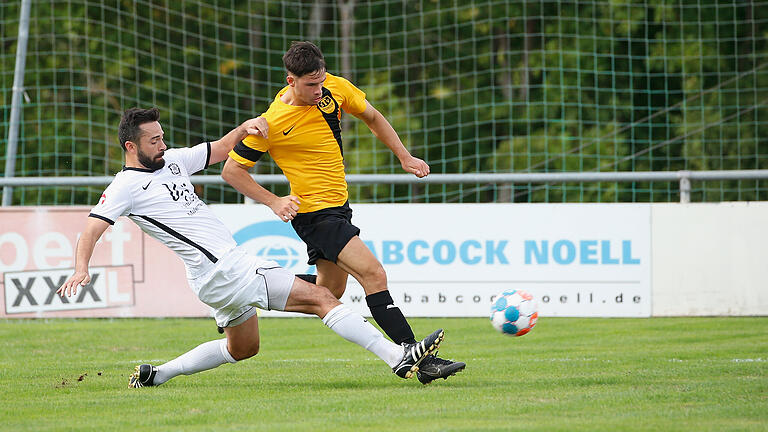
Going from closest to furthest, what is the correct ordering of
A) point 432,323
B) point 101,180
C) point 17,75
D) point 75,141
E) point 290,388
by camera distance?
point 290,388, point 432,323, point 101,180, point 17,75, point 75,141

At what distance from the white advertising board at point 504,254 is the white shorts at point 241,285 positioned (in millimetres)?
5120

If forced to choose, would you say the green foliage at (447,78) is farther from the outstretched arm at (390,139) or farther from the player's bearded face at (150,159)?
the player's bearded face at (150,159)

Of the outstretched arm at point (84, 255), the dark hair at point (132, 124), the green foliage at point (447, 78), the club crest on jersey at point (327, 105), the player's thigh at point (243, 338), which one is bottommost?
the player's thigh at point (243, 338)

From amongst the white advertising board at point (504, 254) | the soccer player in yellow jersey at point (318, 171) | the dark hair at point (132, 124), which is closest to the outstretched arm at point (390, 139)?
the soccer player in yellow jersey at point (318, 171)

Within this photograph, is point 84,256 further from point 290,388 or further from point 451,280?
point 451,280

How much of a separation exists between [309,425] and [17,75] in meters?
9.76

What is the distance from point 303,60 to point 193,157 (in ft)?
2.88

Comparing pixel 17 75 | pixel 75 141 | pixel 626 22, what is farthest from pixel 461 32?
pixel 17 75

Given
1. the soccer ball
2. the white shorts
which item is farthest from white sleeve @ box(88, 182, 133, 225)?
the soccer ball

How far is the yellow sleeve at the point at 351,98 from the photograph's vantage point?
702cm

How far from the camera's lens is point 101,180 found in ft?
40.0

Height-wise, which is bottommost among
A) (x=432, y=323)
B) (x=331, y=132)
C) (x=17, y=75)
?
(x=432, y=323)

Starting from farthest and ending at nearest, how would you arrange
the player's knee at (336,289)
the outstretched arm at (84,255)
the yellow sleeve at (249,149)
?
the player's knee at (336,289) → the yellow sleeve at (249,149) → the outstretched arm at (84,255)

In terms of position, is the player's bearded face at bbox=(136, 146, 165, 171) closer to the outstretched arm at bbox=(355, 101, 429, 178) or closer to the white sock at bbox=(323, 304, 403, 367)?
the white sock at bbox=(323, 304, 403, 367)
